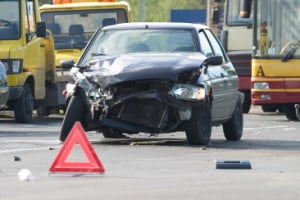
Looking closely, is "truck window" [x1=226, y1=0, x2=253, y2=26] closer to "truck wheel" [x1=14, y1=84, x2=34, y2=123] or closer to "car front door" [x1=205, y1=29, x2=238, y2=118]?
"truck wheel" [x1=14, y1=84, x2=34, y2=123]

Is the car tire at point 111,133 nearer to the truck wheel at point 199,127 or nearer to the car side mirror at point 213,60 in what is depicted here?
the truck wheel at point 199,127

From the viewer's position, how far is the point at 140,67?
15469 millimetres

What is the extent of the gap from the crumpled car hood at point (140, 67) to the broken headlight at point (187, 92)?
0.14 metres

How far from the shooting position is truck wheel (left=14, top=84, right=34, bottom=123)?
22.2 meters

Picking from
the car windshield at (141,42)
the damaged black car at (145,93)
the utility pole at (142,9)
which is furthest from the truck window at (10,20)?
the utility pole at (142,9)

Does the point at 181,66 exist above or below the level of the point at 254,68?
above

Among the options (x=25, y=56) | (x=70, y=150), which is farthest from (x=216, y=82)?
(x=25, y=56)

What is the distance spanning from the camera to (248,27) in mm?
27328

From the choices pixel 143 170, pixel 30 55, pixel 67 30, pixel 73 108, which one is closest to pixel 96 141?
pixel 73 108

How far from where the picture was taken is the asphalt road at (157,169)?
10609 millimetres

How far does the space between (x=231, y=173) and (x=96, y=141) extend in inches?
186

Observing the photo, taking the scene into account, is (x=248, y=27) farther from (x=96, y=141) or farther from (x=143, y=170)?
(x=143, y=170)

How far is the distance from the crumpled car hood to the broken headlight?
0.47 ft

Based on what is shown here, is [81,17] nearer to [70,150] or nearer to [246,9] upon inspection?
[246,9]
